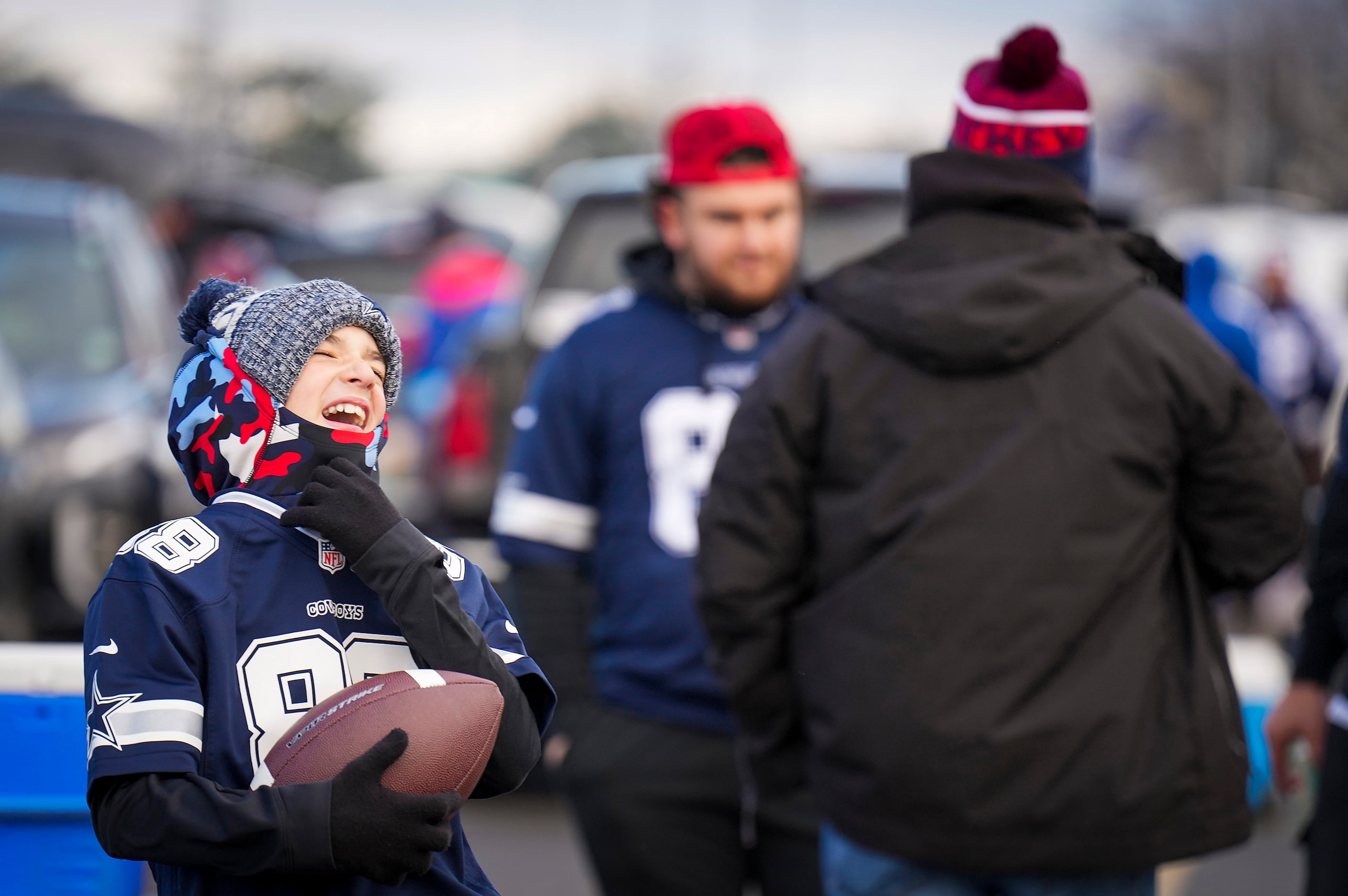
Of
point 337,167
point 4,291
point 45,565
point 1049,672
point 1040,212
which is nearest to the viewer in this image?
point 1049,672

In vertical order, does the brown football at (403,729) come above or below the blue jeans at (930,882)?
above

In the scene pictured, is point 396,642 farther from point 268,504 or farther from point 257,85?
point 257,85

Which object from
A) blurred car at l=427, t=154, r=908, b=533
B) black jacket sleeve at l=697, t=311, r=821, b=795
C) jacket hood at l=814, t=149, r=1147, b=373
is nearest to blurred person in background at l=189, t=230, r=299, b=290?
blurred car at l=427, t=154, r=908, b=533

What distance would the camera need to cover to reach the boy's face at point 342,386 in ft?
5.55

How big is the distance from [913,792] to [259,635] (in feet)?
3.72

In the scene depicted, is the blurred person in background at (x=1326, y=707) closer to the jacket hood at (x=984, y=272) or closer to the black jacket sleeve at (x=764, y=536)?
the jacket hood at (x=984, y=272)

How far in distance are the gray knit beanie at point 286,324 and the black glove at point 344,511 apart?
0.11 metres

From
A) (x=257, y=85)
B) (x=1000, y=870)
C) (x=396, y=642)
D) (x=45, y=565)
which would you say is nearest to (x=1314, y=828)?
(x=1000, y=870)

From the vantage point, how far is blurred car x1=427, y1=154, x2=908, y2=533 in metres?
5.28

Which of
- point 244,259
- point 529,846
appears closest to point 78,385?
point 529,846

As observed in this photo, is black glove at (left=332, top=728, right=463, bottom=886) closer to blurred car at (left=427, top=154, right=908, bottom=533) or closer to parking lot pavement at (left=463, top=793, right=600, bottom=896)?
parking lot pavement at (left=463, top=793, right=600, bottom=896)

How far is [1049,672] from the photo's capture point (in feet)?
7.67

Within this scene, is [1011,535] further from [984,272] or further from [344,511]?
[344,511]

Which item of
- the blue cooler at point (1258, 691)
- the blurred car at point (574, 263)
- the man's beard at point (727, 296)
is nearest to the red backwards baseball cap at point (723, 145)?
the man's beard at point (727, 296)
